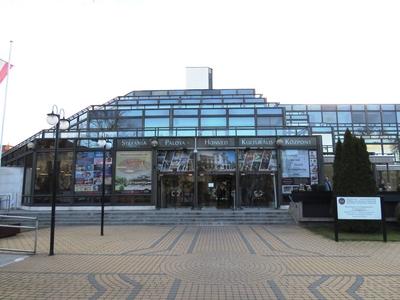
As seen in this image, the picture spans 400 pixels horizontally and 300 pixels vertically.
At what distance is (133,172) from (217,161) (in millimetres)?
5293

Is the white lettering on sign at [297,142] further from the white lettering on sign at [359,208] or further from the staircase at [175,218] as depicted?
the white lettering on sign at [359,208]

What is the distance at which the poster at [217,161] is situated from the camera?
23.1 m

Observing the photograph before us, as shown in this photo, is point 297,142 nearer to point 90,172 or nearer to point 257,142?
point 257,142

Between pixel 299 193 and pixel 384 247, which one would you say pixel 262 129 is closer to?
pixel 299 193

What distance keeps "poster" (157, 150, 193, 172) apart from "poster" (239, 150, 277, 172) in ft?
10.7

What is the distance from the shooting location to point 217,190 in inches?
907

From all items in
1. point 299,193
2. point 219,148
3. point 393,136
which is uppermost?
point 393,136

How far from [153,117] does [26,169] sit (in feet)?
38.5

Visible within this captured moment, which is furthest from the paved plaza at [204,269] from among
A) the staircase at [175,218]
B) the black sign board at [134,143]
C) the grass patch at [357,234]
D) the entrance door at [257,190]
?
the black sign board at [134,143]

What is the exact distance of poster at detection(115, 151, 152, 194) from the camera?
22766mm

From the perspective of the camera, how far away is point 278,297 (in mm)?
6047

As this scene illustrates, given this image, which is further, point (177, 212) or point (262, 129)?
point (262, 129)

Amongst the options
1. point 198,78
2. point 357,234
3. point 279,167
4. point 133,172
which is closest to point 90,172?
point 133,172

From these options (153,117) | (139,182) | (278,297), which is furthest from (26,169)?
(278,297)
